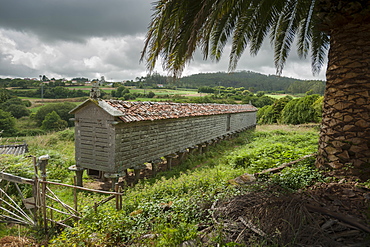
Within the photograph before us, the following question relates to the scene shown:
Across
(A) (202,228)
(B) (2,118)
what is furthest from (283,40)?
(B) (2,118)

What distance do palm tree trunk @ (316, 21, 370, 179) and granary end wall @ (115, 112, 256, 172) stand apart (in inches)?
230

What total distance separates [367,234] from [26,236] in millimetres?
5564

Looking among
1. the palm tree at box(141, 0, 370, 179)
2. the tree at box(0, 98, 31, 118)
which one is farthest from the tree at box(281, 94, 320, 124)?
the tree at box(0, 98, 31, 118)

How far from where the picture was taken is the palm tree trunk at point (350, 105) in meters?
4.11

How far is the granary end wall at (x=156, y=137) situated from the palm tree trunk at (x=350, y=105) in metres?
5.85

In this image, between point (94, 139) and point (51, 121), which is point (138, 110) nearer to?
point (94, 139)

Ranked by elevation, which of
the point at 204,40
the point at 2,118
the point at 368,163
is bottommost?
the point at 2,118

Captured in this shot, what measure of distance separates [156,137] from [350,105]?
6.77 meters

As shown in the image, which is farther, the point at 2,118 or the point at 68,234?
the point at 2,118

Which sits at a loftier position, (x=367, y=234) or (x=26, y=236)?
(x=367, y=234)

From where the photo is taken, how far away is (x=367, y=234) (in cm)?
252

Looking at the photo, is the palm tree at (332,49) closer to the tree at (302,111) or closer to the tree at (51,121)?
the tree at (302,111)

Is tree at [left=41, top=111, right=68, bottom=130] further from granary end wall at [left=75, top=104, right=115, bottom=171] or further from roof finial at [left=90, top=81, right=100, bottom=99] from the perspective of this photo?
roof finial at [left=90, top=81, right=100, bottom=99]

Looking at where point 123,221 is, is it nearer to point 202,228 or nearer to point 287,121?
point 202,228
